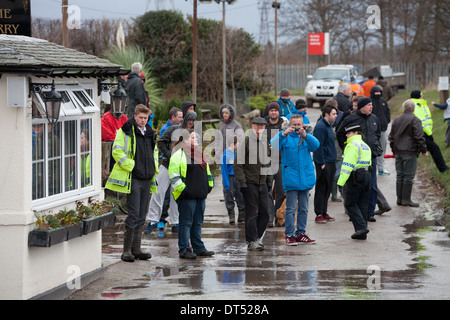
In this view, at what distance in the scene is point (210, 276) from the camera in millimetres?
9805

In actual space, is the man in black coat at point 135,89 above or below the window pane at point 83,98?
above

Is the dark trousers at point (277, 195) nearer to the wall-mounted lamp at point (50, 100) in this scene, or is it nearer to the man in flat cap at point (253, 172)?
the man in flat cap at point (253, 172)

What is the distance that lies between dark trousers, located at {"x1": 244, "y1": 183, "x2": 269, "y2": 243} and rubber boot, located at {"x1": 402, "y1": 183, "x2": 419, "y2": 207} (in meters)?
4.65

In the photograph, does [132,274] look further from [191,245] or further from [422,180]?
[422,180]

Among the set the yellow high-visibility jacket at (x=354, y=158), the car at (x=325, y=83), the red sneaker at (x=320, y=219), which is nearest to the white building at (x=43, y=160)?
the yellow high-visibility jacket at (x=354, y=158)

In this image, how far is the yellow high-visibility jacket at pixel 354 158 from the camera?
12148mm

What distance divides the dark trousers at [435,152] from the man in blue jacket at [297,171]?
6.34 meters

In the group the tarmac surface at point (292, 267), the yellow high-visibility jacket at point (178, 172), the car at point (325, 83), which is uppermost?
the car at point (325, 83)

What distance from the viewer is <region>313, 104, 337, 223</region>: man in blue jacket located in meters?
13.7

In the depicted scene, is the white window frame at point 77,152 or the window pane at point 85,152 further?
the window pane at point 85,152

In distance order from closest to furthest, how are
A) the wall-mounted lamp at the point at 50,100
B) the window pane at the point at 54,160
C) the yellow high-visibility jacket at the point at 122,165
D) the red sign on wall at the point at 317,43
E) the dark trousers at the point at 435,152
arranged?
the wall-mounted lamp at the point at 50,100 < the window pane at the point at 54,160 < the yellow high-visibility jacket at the point at 122,165 < the dark trousers at the point at 435,152 < the red sign on wall at the point at 317,43

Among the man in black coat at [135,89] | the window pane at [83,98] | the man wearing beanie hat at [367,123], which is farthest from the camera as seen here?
the man in black coat at [135,89]

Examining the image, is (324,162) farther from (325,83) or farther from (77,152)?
(325,83)
